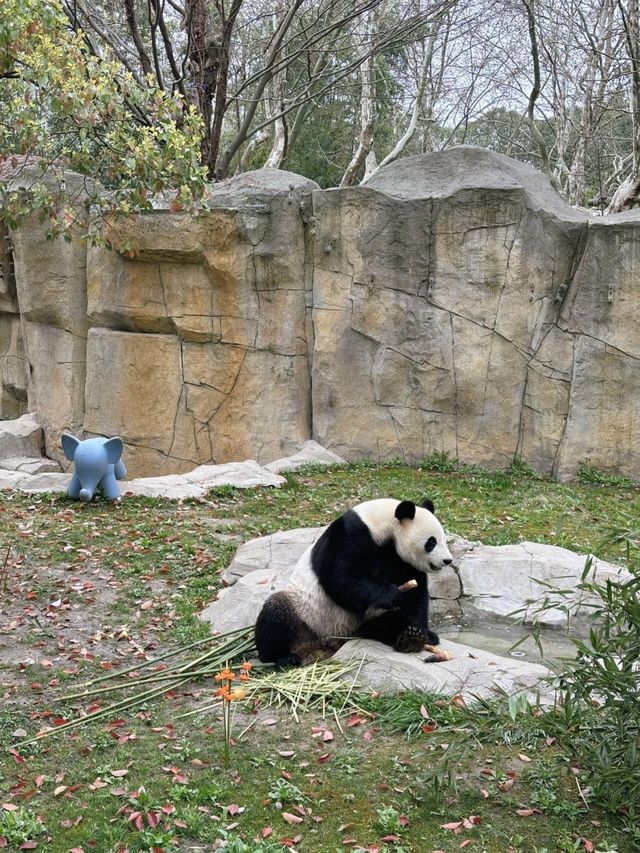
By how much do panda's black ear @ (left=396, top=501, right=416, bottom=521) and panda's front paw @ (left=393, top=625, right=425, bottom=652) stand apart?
68 centimetres

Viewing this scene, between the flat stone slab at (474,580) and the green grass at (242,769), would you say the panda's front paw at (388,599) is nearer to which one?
the green grass at (242,769)

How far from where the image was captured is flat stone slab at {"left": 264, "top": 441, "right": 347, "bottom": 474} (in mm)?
12086

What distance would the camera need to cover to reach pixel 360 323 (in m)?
12.6

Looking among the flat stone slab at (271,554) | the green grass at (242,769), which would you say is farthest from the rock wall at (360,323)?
the green grass at (242,769)

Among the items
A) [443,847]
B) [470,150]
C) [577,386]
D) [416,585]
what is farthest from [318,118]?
[443,847]

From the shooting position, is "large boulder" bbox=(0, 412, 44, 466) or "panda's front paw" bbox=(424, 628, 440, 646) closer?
"panda's front paw" bbox=(424, 628, 440, 646)

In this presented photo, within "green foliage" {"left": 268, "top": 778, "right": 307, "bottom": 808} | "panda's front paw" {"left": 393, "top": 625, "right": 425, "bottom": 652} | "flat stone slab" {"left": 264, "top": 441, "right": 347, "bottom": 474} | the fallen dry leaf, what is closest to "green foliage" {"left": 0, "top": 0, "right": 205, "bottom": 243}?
"flat stone slab" {"left": 264, "top": 441, "right": 347, "bottom": 474}

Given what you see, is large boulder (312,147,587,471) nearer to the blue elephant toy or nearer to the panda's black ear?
the blue elephant toy

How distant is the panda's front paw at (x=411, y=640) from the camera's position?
18.1 ft

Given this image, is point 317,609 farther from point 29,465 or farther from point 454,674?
point 29,465

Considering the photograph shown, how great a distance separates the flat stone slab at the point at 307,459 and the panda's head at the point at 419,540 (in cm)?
639

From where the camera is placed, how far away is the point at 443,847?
3791 millimetres

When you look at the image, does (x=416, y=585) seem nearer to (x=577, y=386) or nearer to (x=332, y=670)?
(x=332, y=670)

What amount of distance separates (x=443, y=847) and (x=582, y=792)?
73 centimetres
